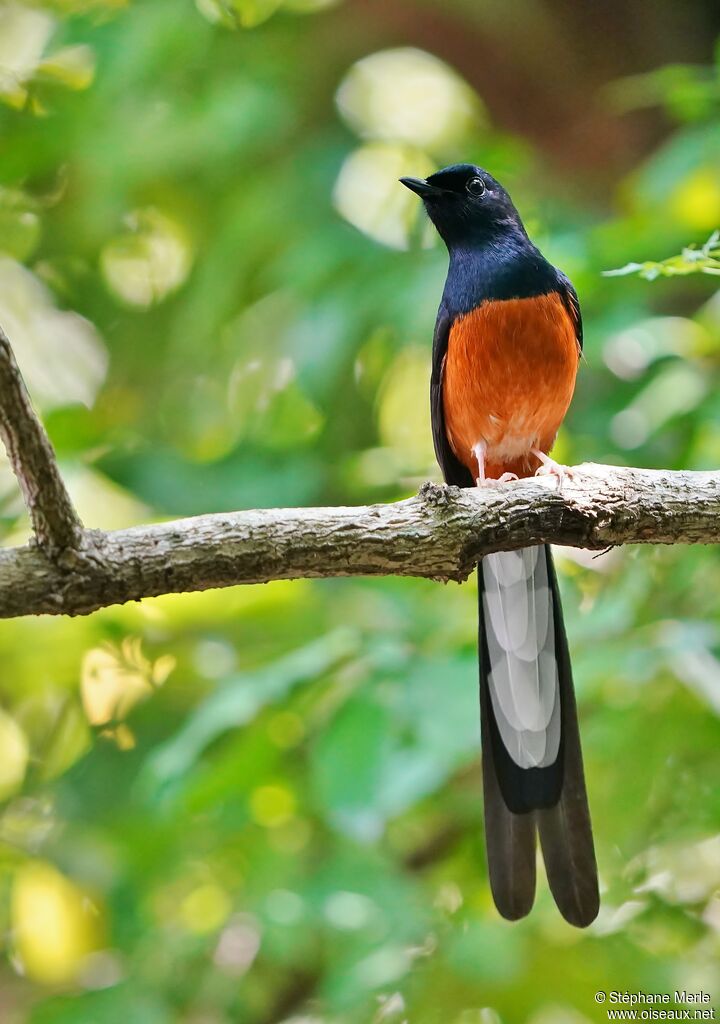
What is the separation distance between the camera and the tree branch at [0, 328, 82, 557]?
213 cm

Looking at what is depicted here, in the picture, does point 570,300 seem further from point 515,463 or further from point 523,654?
point 523,654

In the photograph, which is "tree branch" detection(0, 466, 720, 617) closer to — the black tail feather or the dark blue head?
the black tail feather

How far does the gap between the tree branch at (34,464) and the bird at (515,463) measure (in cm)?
150

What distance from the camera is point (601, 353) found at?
13.4 feet

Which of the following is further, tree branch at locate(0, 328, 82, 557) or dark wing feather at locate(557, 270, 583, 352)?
dark wing feather at locate(557, 270, 583, 352)

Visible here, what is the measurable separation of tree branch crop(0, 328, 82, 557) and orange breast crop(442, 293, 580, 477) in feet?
5.34

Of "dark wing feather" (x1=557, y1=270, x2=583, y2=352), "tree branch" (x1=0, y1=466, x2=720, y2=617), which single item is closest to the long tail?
"dark wing feather" (x1=557, y1=270, x2=583, y2=352)

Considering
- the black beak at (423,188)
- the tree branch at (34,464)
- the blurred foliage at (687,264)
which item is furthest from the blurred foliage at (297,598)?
the tree branch at (34,464)

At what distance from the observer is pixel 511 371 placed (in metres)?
3.48

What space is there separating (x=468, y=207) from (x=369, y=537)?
1.66 meters

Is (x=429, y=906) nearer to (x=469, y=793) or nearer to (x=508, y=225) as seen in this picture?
(x=469, y=793)

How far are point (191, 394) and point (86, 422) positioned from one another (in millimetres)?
1318

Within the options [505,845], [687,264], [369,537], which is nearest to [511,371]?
[687,264]

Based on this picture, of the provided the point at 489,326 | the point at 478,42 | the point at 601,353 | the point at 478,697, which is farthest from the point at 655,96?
the point at 478,697
